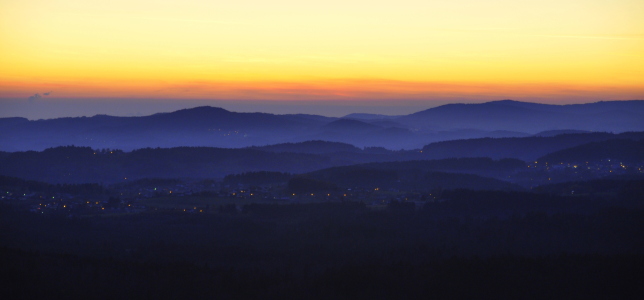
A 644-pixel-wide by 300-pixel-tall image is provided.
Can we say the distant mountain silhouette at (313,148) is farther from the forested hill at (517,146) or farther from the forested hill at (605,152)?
the forested hill at (605,152)

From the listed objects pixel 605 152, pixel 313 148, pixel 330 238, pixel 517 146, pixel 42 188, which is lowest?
pixel 330 238

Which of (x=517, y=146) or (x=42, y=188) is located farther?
(x=517, y=146)

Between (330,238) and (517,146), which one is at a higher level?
(517,146)

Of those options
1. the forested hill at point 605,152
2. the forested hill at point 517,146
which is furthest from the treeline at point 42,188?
the forested hill at point 517,146

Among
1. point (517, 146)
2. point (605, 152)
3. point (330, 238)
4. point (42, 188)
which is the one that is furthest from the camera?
point (517, 146)

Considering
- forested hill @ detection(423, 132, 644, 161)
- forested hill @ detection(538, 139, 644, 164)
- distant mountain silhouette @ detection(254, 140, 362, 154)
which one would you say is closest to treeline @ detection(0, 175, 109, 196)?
distant mountain silhouette @ detection(254, 140, 362, 154)

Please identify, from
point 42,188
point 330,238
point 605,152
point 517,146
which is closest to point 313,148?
point 517,146

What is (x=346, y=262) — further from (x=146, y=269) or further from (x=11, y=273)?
(x=11, y=273)

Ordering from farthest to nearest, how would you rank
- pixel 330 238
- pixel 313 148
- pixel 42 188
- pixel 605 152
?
pixel 313 148
pixel 605 152
pixel 42 188
pixel 330 238

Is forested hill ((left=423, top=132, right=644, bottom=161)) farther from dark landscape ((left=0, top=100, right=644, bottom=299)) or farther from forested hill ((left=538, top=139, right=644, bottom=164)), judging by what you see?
dark landscape ((left=0, top=100, right=644, bottom=299))

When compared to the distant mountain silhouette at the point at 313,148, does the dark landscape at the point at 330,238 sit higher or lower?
lower

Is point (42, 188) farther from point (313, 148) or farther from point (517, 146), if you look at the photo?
point (517, 146)
